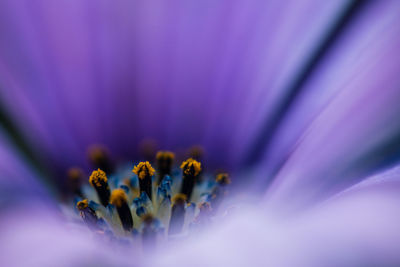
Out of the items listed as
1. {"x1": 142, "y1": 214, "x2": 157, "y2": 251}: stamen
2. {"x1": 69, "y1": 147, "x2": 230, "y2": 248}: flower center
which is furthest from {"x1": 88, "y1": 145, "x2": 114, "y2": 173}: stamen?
{"x1": 142, "y1": 214, "x2": 157, "y2": 251}: stamen

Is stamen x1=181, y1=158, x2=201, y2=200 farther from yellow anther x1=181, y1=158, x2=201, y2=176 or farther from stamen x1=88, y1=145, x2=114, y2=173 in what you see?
stamen x1=88, y1=145, x2=114, y2=173

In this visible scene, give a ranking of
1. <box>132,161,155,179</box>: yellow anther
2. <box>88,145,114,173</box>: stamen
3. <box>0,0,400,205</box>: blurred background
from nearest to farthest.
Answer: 1. <box>0,0,400,205</box>: blurred background
2. <box>132,161,155,179</box>: yellow anther
3. <box>88,145,114,173</box>: stamen

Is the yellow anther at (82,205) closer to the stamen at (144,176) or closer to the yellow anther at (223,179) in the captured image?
the stamen at (144,176)

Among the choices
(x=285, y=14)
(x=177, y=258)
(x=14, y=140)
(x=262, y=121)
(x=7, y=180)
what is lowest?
(x=177, y=258)

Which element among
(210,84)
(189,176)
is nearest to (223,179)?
(189,176)

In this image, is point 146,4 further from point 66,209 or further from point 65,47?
point 66,209

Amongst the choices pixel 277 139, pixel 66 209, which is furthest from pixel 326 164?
pixel 66 209

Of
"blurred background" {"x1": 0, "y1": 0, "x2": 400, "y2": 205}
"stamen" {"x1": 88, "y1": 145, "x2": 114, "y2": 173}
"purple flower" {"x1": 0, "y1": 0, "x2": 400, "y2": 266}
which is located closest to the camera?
"purple flower" {"x1": 0, "y1": 0, "x2": 400, "y2": 266}

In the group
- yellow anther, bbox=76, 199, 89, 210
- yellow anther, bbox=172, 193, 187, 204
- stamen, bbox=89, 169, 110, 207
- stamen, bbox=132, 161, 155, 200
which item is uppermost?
stamen, bbox=132, 161, 155, 200
